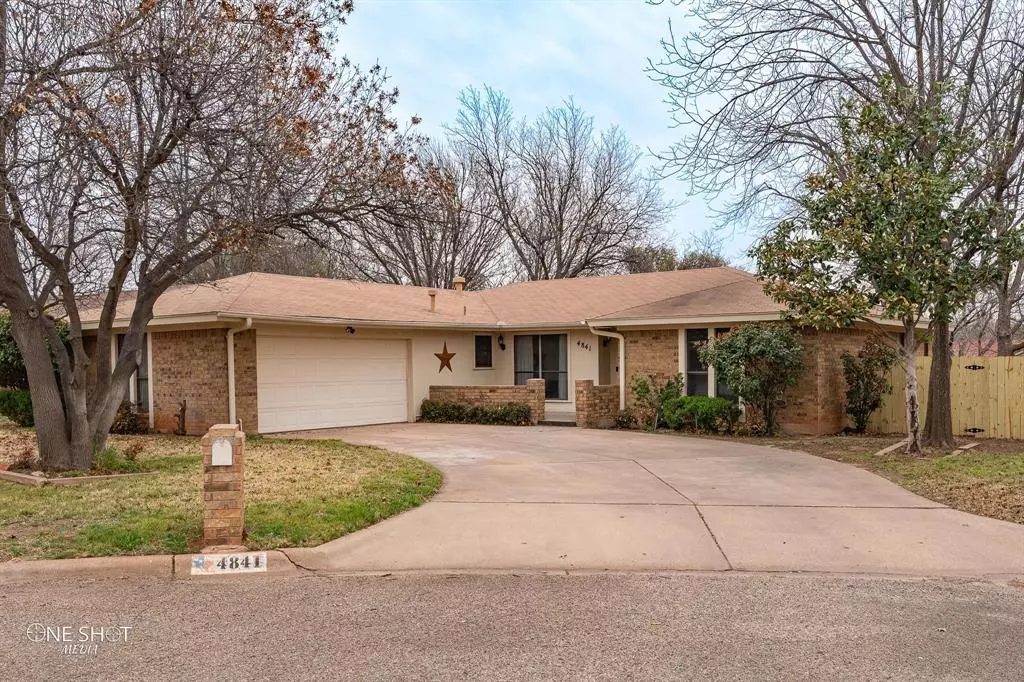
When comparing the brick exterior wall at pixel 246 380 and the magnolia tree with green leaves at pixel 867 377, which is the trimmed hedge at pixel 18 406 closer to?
the brick exterior wall at pixel 246 380

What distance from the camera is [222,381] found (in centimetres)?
1574

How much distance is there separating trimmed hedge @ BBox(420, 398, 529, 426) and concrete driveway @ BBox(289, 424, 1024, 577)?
598 cm

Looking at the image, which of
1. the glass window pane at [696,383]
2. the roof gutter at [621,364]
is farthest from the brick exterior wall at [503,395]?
the glass window pane at [696,383]

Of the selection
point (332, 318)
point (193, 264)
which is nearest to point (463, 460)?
point (193, 264)

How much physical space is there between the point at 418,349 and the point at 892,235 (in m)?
11.3

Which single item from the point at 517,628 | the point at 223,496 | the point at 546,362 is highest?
the point at 546,362

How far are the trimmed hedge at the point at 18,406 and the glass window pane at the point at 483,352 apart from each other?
10.6 meters

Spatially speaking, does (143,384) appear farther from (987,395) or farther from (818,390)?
(987,395)

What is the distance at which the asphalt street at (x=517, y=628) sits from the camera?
432 centimetres

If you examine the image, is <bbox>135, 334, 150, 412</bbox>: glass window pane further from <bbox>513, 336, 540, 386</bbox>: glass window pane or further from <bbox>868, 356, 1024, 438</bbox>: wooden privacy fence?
<bbox>868, 356, 1024, 438</bbox>: wooden privacy fence

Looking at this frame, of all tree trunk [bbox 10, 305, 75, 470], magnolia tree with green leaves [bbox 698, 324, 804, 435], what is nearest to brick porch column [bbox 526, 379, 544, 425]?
magnolia tree with green leaves [bbox 698, 324, 804, 435]

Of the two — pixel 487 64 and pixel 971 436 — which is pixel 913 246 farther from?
pixel 487 64

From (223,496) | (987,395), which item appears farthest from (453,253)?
(223,496)

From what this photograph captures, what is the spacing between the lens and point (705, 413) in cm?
1578
